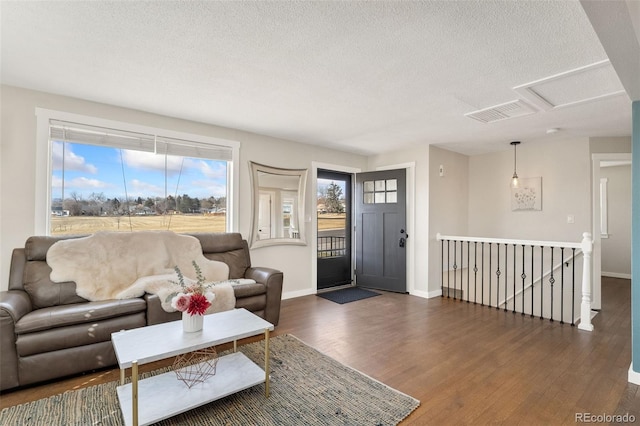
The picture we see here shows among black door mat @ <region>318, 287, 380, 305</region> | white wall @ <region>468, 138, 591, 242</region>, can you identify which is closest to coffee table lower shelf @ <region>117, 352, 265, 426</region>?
black door mat @ <region>318, 287, 380, 305</region>

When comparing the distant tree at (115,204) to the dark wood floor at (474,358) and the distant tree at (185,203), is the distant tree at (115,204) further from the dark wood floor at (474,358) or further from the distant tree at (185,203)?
the dark wood floor at (474,358)

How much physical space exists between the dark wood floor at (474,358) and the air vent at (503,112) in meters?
2.41

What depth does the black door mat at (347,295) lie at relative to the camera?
461cm

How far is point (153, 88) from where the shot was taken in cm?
280

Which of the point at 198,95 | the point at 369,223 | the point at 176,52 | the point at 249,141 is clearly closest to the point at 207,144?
the point at 249,141

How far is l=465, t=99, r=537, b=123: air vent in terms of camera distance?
3.08 m

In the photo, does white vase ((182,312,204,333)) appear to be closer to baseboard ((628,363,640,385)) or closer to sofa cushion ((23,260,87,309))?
sofa cushion ((23,260,87,309))

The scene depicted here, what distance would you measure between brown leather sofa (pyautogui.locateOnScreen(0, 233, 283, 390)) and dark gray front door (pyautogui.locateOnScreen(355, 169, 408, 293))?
343cm

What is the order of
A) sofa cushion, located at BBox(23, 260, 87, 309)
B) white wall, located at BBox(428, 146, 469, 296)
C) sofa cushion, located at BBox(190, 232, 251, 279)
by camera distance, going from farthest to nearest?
white wall, located at BBox(428, 146, 469, 296), sofa cushion, located at BBox(190, 232, 251, 279), sofa cushion, located at BBox(23, 260, 87, 309)

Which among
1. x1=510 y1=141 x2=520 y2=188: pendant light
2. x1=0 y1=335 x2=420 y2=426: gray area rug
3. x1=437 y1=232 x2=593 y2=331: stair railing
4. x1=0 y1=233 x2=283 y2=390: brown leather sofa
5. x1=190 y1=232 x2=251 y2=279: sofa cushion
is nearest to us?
x1=0 y1=335 x2=420 y2=426: gray area rug

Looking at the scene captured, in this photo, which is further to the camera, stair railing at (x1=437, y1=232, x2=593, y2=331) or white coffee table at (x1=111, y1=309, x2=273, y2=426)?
stair railing at (x1=437, y1=232, x2=593, y2=331)

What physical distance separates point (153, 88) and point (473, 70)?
2.80m

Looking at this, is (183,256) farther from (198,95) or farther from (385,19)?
(385,19)

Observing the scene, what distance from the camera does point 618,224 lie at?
6.25 meters
